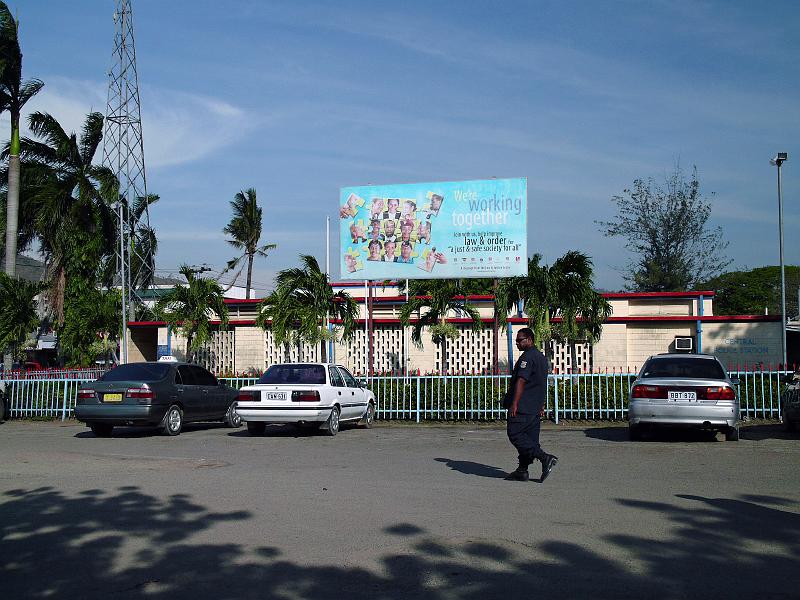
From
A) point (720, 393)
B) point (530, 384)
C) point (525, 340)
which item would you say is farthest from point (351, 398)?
point (530, 384)

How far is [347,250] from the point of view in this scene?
2336cm

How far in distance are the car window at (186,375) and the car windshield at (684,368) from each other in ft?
31.0

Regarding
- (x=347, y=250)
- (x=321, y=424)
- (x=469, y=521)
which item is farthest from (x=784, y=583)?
(x=347, y=250)

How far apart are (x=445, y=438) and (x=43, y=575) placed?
11.2 metres

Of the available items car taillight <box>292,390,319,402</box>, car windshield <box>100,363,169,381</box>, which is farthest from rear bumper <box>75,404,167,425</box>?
car taillight <box>292,390,319,402</box>

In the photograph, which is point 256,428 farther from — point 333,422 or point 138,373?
point 138,373

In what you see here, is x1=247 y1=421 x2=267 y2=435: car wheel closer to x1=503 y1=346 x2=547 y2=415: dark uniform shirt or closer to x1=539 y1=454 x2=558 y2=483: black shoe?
x1=503 y1=346 x2=547 y2=415: dark uniform shirt

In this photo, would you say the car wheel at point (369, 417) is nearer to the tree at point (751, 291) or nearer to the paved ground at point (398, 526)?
the paved ground at point (398, 526)

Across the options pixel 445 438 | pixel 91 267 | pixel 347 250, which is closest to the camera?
pixel 445 438

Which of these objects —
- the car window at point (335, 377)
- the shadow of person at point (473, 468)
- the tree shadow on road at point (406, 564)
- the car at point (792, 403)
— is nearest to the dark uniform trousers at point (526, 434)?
the shadow of person at point (473, 468)

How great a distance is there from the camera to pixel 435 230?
22812mm

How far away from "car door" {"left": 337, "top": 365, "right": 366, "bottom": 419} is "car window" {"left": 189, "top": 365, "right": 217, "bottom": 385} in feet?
10.5

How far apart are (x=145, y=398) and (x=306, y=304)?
25.4 ft

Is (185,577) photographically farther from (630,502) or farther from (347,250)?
(347,250)
